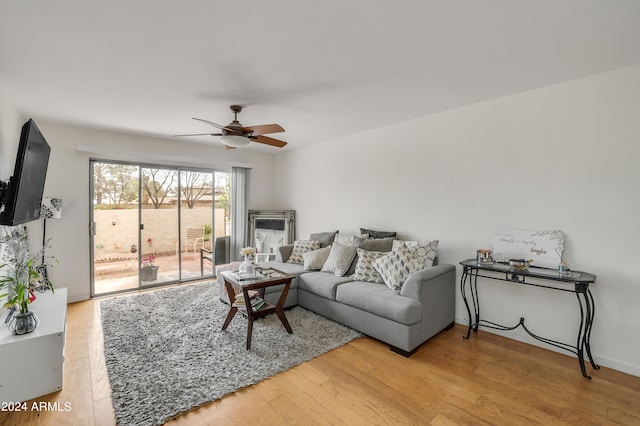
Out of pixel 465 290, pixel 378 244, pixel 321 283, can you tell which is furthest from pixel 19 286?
pixel 465 290

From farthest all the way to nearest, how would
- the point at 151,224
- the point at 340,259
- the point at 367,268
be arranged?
1. the point at 151,224
2. the point at 340,259
3. the point at 367,268

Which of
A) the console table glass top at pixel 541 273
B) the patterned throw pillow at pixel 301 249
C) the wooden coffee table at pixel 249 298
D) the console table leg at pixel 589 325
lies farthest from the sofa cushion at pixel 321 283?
the console table leg at pixel 589 325

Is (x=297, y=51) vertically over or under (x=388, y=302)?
over

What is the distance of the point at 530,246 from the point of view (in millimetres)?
2820

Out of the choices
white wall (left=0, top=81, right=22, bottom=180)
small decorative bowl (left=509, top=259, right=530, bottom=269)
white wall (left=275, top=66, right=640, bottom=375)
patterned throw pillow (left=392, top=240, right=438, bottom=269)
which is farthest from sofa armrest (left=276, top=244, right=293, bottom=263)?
white wall (left=0, top=81, right=22, bottom=180)

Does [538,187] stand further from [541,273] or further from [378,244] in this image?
[378,244]

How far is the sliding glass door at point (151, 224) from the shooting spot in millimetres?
4363

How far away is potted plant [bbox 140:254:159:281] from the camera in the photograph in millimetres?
4684

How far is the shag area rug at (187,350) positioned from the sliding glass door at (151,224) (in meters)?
0.80

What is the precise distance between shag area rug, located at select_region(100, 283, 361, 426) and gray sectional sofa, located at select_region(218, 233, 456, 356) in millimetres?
183

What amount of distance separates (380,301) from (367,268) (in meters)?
0.64

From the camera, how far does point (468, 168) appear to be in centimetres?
326

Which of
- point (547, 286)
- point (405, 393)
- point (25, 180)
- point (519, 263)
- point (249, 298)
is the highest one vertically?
point (25, 180)

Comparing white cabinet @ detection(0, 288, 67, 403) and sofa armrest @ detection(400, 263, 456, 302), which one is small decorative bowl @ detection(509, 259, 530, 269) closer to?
sofa armrest @ detection(400, 263, 456, 302)
